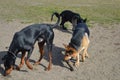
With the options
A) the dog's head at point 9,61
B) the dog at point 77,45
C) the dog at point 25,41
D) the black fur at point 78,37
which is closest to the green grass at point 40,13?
the black fur at point 78,37

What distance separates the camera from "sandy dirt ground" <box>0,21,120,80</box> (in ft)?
26.4

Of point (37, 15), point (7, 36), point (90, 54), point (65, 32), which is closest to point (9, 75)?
point (90, 54)

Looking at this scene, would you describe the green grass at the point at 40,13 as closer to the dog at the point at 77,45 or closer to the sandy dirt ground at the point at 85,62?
the sandy dirt ground at the point at 85,62

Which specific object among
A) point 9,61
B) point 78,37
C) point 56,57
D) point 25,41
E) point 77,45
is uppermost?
point 25,41

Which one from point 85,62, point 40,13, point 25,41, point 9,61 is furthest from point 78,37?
point 40,13

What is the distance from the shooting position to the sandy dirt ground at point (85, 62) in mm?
8039

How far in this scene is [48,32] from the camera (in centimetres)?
825

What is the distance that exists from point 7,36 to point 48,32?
3858 mm

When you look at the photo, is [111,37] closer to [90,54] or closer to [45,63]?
[90,54]

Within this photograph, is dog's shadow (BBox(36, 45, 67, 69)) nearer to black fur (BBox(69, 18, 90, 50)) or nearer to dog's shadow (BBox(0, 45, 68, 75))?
dog's shadow (BBox(0, 45, 68, 75))

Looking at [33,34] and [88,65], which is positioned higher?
[33,34]

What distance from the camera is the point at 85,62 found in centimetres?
908

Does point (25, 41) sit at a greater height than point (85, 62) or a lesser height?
greater

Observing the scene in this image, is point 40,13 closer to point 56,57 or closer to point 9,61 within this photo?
point 56,57
